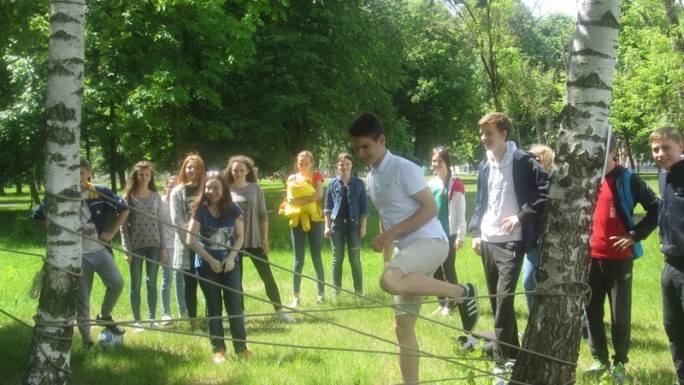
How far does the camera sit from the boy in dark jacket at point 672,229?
4.94 meters

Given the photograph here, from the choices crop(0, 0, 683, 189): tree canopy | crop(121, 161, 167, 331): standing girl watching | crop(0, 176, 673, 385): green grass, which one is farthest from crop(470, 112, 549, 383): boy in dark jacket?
crop(0, 0, 683, 189): tree canopy

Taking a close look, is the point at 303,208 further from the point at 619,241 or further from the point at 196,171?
the point at 619,241

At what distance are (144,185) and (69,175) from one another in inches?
141

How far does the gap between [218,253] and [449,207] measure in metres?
3.15

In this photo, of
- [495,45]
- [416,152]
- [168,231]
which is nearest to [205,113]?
Answer: [495,45]

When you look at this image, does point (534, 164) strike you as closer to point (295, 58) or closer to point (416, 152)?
point (295, 58)

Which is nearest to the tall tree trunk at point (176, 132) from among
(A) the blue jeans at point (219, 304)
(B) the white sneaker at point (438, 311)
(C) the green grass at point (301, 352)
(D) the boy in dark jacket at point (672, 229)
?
(C) the green grass at point (301, 352)

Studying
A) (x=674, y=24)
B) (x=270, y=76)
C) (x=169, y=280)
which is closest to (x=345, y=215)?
(x=169, y=280)

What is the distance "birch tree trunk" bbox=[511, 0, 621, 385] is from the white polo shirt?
90cm

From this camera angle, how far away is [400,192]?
478 centimetres

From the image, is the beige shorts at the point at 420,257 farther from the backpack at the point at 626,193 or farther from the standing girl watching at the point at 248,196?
the standing girl watching at the point at 248,196

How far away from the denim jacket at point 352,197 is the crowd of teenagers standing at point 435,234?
1.53 m

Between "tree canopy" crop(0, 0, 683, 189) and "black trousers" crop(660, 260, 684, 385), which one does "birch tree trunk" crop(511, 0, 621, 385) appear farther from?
"tree canopy" crop(0, 0, 683, 189)

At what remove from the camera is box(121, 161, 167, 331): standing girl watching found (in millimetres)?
7891
